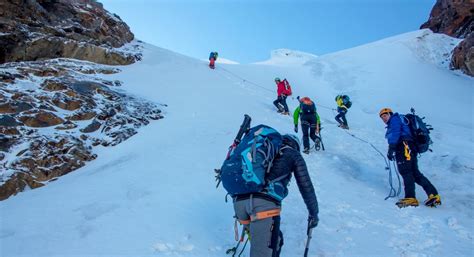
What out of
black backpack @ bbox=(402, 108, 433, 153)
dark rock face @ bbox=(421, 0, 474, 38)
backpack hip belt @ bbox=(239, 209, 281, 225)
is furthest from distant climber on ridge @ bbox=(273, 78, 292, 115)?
dark rock face @ bbox=(421, 0, 474, 38)

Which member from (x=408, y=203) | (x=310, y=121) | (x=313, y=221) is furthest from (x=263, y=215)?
(x=310, y=121)

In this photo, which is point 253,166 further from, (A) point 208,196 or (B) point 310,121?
(B) point 310,121

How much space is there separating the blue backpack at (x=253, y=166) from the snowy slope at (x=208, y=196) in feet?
4.42

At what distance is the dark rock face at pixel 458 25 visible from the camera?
21.9m

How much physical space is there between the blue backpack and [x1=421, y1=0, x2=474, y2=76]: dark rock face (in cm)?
2260

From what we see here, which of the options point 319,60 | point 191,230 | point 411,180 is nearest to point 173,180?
point 191,230

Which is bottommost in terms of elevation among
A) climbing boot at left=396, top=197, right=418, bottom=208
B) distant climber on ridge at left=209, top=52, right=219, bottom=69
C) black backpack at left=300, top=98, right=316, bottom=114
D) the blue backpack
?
climbing boot at left=396, top=197, right=418, bottom=208

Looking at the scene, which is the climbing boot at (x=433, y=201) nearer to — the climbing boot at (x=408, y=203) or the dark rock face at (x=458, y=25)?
the climbing boot at (x=408, y=203)

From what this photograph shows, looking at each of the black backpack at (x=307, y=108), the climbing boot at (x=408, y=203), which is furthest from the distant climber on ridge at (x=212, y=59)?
the climbing boot at (x=408, y=203)

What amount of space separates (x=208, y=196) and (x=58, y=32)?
1724cm

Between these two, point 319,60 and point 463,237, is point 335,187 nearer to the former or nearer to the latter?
point 463,237

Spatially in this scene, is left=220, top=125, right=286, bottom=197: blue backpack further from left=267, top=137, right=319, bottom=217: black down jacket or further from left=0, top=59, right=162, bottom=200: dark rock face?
left=0, top=59, right=162, bottom=200: dark rock face

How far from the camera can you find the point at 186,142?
409 inches

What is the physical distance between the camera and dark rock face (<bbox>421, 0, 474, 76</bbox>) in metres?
21.9
